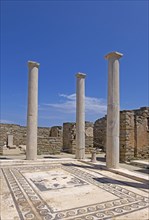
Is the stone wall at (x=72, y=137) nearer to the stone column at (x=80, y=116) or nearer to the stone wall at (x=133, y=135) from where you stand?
the stone wall at (x=133, y=135)

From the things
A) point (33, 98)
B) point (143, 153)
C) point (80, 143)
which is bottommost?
point (143, 153)

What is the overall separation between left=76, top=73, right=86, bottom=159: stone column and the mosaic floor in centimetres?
459

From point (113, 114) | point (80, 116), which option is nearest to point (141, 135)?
point (80, 116)

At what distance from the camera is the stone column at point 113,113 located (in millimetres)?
8352

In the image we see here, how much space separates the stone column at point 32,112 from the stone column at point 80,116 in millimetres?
2396

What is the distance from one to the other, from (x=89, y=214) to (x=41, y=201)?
3.74 ft

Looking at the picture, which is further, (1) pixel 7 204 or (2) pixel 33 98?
(2) pixel 33 98

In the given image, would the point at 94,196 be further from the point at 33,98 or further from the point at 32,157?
the point at 33,98

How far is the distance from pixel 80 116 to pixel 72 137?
6.62 metres

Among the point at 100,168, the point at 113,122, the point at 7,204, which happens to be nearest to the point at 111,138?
the point at 113,122

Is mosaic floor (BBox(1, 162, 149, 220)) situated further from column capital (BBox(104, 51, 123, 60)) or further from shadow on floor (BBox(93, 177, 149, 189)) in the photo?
column capital (BBox(104, 51, 123, 60))

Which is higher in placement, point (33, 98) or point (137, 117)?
point (33, 98)

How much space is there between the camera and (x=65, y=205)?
4105 millimetres

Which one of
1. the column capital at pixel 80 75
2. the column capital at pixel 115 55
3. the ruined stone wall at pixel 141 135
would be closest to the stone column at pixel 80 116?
the column capital at pixel 80 75
